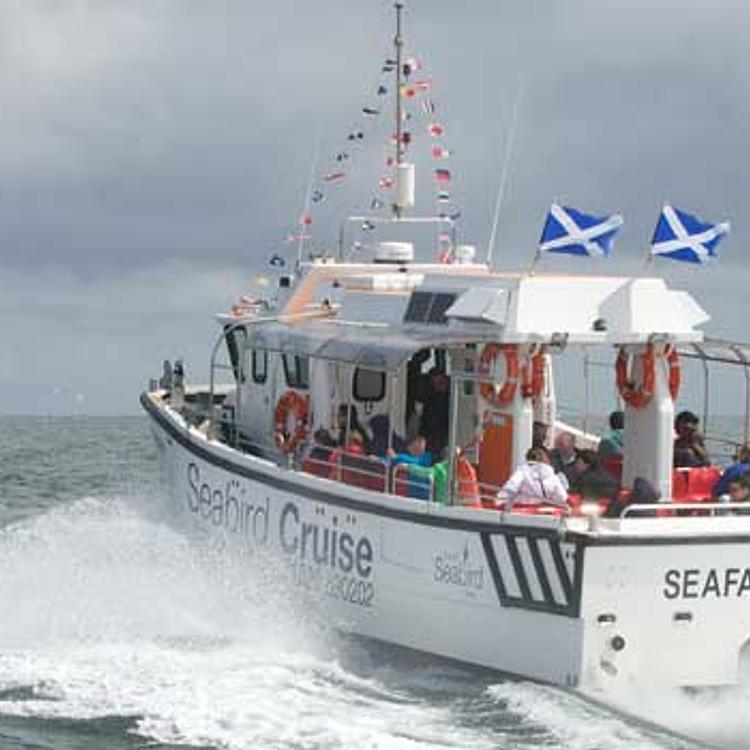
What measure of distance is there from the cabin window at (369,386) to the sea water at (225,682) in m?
1.98

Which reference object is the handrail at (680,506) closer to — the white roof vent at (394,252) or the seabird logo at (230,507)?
the seabird logo at (230,507)

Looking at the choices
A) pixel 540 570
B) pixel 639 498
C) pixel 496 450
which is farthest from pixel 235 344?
pixel 540 570

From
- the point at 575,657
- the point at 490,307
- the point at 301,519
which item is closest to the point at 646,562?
the point at 575,657

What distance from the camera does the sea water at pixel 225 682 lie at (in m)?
Answer: 11.9

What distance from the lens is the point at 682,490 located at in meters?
15.5

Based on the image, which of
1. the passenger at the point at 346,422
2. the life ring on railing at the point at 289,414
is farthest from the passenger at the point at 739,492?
the life ring on railing at the point at 289,414

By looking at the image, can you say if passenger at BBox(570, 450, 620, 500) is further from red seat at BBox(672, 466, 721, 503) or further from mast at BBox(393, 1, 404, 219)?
mast at BBox(393, 1, 404, 219)

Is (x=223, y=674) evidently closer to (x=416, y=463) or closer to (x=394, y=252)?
(x=416, y=463)

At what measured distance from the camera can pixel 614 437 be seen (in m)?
16.6

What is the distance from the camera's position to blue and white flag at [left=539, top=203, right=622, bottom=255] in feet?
47.7

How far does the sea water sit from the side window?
1.81m

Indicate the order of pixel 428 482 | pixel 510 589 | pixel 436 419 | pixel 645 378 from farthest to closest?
pixel 436 419 → pixel 645 378 → pixel 428 482 → pixel 510 589

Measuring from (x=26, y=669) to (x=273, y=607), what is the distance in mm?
2582

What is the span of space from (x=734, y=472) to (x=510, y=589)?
233 cm
